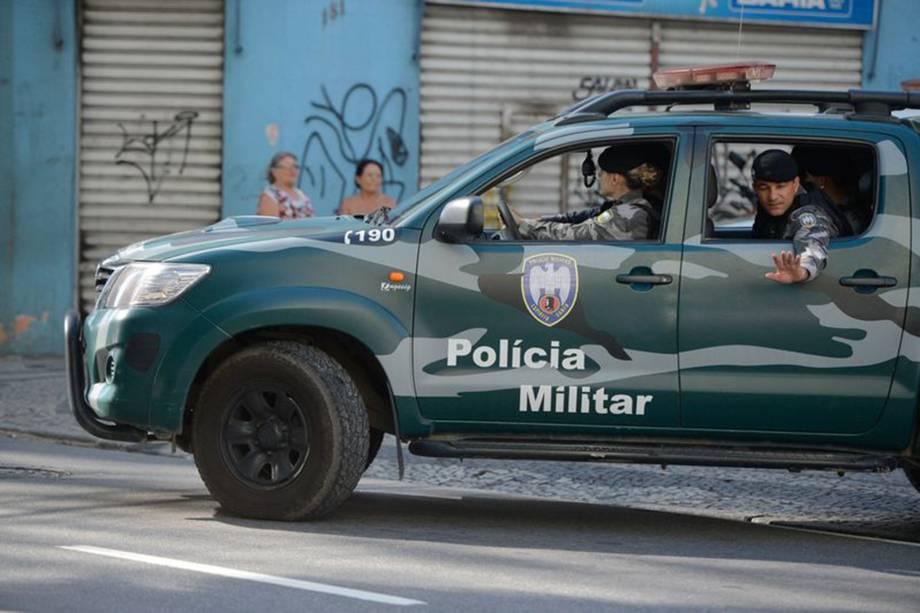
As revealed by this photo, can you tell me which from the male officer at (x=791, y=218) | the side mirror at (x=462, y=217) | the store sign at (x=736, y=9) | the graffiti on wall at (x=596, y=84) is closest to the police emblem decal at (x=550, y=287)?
the side mirror at (x=462, y=217)

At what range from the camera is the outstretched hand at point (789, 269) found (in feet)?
24.4

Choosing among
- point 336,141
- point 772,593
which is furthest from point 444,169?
point 772,593

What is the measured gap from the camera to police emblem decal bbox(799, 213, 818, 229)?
758 cm

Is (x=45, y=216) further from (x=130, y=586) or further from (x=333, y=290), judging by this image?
(x=130, y=586)

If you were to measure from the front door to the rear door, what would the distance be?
0.12 metres

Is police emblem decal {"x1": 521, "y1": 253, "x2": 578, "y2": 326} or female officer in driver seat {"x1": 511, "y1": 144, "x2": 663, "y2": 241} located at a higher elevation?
female officer in driver seat {"x1": 511, "y1": 144, "x2": 663, "y2": 241}

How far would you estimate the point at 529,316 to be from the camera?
296 inches

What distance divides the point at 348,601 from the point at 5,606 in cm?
114

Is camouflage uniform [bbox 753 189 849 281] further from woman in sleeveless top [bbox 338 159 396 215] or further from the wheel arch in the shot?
woman in sleeveless top [bbox 338 159 396 215]

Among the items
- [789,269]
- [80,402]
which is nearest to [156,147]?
[80,402]

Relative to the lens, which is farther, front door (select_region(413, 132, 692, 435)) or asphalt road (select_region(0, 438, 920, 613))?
front door (select_region(413, 132, 692, 435))

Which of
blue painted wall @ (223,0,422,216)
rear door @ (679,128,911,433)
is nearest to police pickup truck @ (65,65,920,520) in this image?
rear door @ (679,128,911,433)

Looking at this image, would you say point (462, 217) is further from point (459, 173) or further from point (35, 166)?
point (35, 166)

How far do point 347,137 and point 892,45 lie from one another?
212 inches
